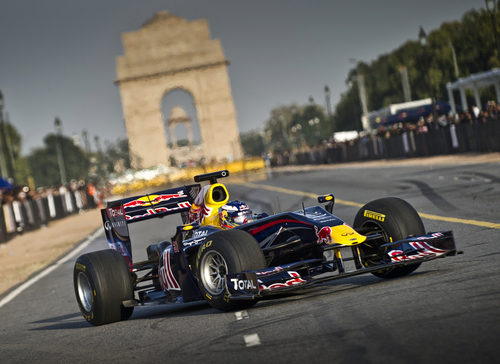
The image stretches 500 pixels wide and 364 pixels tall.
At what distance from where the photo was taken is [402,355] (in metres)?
5.09

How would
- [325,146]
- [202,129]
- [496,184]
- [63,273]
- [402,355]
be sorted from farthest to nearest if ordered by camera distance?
1. [202,129]
2. [325,146]
3. [496,184]
4. [63,273]
5. [402,355]

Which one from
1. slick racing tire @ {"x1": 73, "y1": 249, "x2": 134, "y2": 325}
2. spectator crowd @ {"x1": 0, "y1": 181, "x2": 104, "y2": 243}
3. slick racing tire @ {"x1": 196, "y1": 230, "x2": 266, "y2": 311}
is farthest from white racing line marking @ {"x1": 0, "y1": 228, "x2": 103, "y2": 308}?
spectator crowd @ {"x1": 0, "y1": 181, "x2": 104, "y2": 243}

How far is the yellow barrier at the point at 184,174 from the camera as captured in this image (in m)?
72.3

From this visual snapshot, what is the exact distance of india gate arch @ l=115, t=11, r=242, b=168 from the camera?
335 ft

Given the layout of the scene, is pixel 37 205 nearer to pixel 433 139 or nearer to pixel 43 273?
Answer: pixel 433 139

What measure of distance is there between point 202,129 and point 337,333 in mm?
99611

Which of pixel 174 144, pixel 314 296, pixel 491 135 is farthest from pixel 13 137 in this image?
pixel 314 296

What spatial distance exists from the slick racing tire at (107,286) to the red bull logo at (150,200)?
113 centimetres

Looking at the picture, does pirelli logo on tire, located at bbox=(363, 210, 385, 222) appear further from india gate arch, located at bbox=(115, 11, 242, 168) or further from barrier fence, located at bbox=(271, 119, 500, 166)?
india gate arch, located at bbox=(115, 11, 242, 168)

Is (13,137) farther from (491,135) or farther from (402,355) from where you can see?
(402,355)

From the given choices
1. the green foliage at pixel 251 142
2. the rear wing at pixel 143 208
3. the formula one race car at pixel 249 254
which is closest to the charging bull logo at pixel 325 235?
the formula one race car at pixel 249 254

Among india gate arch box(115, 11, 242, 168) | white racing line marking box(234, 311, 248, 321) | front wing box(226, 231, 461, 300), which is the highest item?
india gate arch box(115, 11, 242, 168)

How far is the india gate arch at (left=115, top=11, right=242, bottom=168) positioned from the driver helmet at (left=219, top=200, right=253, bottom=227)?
92.8 metres

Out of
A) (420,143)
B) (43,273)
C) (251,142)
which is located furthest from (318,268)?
(251,142)
